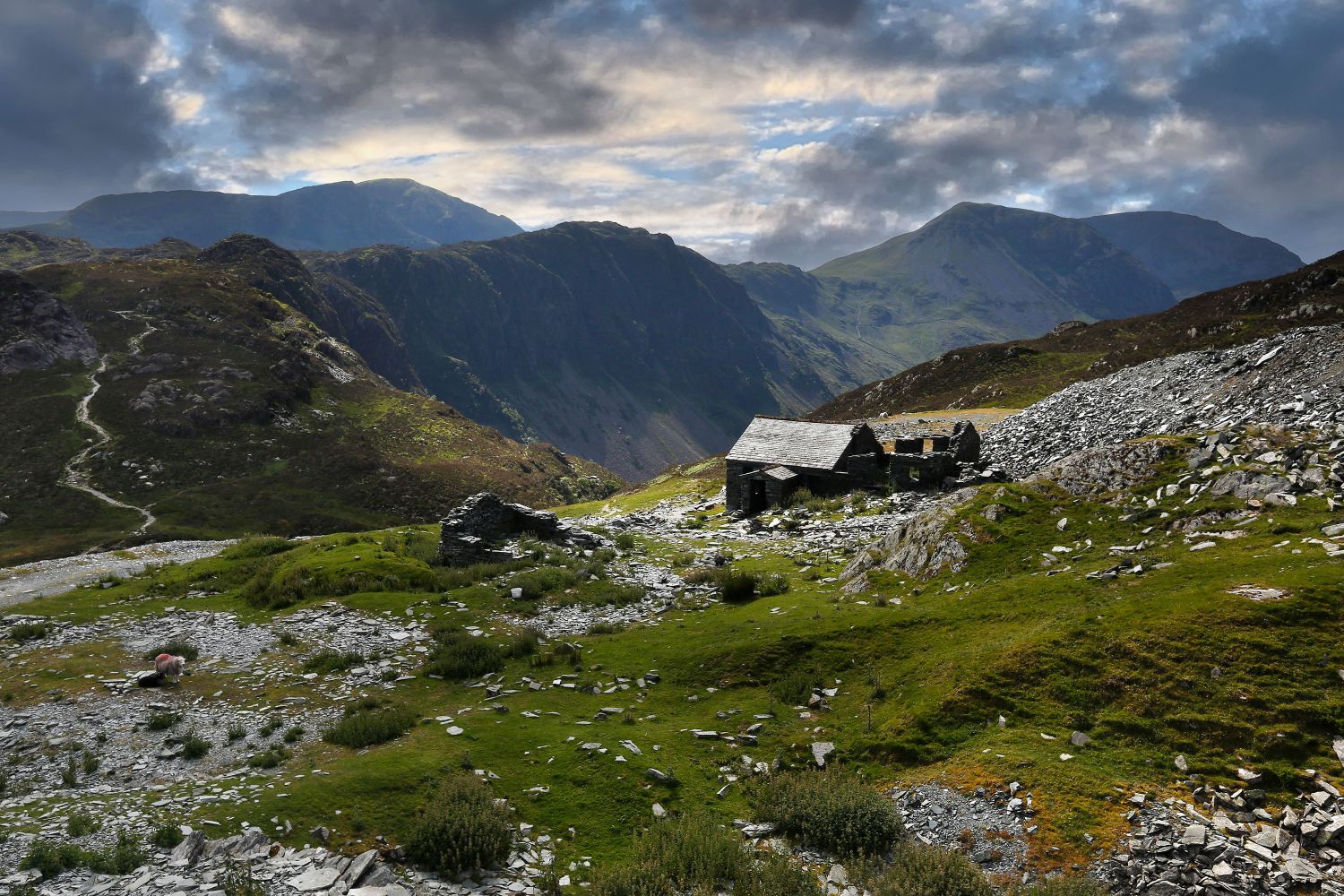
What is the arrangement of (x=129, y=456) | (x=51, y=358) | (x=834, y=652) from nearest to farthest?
(x=834, y=652) < (x=129, y=456) < (x=51, y=358)

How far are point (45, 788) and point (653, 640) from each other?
539 inches

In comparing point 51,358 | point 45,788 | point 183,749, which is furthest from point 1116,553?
point 51,358

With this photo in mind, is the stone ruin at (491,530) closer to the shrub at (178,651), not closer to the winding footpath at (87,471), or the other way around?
the shrub at (178,651)

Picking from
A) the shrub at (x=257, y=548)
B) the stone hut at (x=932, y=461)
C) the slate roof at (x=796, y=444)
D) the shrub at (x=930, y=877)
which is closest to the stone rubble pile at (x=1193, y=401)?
the stone hut at (x=932, y=461)

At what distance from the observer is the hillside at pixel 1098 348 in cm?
7400

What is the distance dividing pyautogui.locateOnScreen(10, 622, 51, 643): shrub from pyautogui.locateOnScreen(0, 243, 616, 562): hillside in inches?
2767

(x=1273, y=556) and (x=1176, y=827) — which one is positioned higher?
(x=1273, y=556)

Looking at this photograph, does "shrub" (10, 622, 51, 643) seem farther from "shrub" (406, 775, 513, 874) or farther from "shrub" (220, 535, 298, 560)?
"shrub" (406, 775, 513, 874)

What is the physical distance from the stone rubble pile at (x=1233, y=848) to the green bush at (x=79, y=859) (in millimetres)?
13998

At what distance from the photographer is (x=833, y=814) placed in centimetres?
1114

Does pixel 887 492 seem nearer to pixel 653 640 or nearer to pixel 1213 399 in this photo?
pixel 1213 399

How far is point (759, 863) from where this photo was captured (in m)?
10.3

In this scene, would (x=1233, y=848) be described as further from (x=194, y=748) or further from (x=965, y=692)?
(x=194, y=748)

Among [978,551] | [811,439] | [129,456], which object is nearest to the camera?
[978,551]
